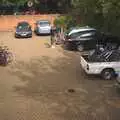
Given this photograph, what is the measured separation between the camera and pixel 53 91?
2052 cm

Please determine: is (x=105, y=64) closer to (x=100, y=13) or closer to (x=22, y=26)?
(x=100, y=13)

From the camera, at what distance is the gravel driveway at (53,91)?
17.3m

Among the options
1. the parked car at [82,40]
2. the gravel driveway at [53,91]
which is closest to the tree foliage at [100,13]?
the parked car at [82,40]

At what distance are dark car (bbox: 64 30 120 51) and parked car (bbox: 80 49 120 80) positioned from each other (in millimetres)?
7628

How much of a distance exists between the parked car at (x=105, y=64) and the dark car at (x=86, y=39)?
300 inches

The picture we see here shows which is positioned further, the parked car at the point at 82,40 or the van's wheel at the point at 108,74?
the parked car at the point at 82,40

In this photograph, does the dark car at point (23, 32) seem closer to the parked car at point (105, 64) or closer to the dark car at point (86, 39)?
the dark car at point (86, 39)

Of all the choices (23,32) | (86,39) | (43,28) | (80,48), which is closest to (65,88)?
(80,48)

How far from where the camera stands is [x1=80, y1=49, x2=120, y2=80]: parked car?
2197 cm

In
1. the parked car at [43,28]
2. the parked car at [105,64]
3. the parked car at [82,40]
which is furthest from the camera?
the parked car at [43,28]

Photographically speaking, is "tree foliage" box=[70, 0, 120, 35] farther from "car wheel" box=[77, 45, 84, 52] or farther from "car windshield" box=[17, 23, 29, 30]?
"car windshield" box=[17, 23, 29, 30]

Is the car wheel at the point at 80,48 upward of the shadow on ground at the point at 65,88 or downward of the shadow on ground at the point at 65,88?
downward

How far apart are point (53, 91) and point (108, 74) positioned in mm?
3531

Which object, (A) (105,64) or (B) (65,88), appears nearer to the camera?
(B) (65,88)
